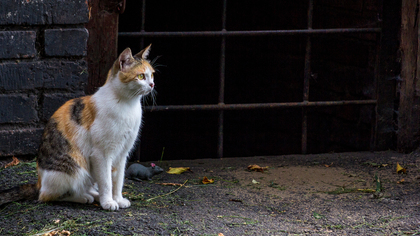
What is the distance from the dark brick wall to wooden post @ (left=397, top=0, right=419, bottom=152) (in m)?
2.06

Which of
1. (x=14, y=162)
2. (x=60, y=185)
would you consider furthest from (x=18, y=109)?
(x=60, y=185)

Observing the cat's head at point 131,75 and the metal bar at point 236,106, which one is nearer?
the cat's head at point 131,75

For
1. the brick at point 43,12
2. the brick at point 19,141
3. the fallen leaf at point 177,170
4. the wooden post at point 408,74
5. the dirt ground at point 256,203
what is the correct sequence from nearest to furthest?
the dirt ground at point 256,203 → the brick at point 43,12 → the brick at point 19,141 → the fallen leaf at point 177,170 → the wooden post at point 408,74

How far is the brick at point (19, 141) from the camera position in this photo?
2721 mm

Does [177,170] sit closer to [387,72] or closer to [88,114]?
[88,114]

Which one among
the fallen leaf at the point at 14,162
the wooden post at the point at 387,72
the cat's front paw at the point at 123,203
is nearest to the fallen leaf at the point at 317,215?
the cat's front paw at the point at 123,203

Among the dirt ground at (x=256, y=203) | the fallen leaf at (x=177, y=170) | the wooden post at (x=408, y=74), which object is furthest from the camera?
the wooden post at (x=408, y=74)

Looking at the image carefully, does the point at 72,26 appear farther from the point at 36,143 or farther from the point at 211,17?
the point at 211,17

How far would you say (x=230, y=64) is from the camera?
5.01 m

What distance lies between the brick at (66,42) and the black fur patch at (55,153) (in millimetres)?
540

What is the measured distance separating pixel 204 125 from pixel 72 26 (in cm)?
273

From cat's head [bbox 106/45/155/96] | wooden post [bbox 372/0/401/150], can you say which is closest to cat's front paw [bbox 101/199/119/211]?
cat's head [bbox 106/45/155/96]

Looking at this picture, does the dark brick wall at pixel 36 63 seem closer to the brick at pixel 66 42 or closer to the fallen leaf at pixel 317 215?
the brick at pixel 66 42

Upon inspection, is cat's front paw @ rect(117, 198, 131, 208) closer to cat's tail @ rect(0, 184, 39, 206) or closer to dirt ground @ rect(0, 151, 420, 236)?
dirt ground @ rect(0, 151, 420, 236)
